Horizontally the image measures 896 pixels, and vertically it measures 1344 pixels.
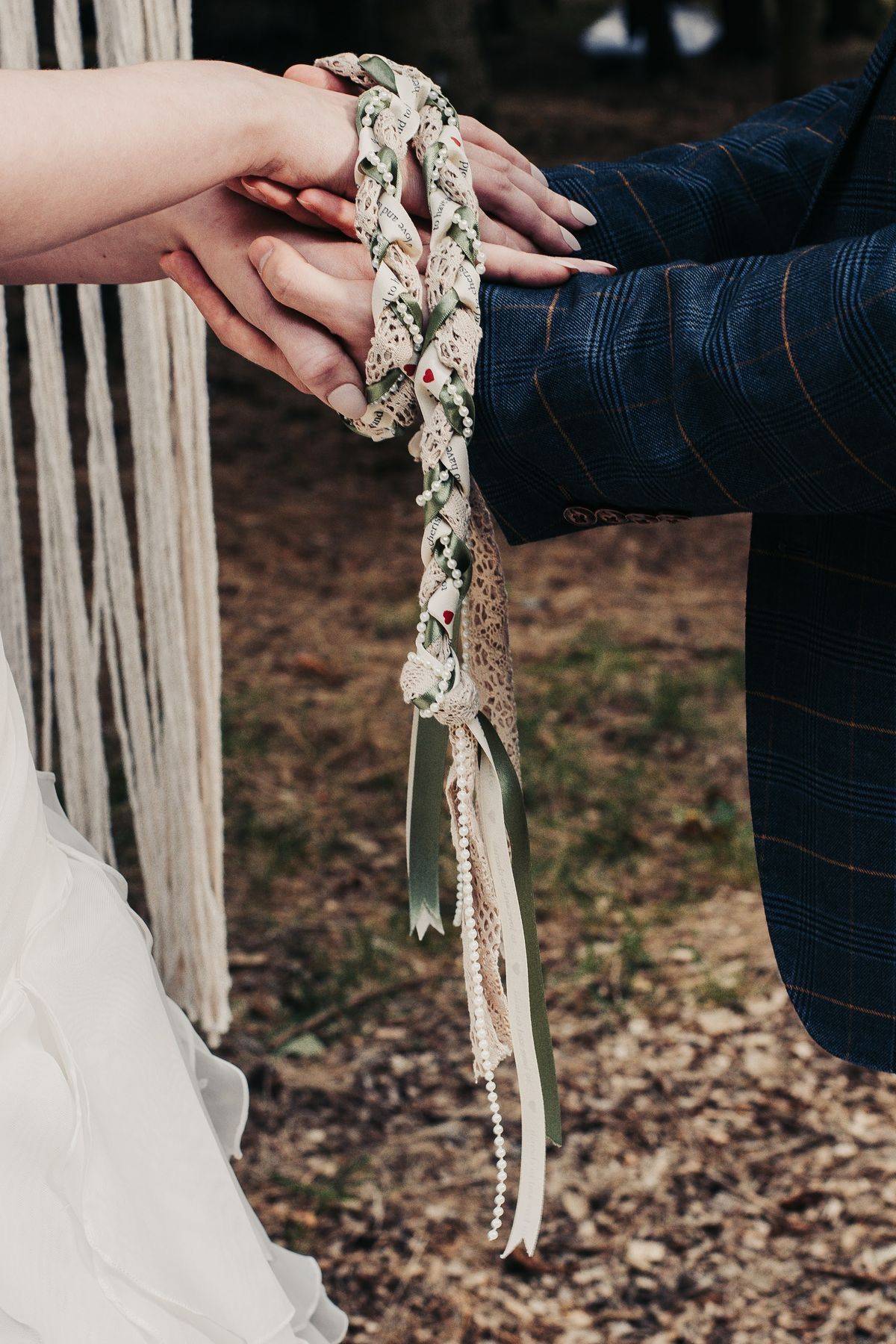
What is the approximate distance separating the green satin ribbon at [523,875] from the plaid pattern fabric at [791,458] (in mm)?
174

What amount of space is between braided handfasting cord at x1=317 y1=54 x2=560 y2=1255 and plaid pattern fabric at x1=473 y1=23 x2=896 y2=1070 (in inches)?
1.5

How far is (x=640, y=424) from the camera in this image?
0.91 m

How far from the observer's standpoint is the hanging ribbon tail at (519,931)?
3.34 feet

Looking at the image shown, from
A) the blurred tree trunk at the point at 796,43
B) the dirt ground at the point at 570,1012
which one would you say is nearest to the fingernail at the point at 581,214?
the dirt ground at the point at 570,1012

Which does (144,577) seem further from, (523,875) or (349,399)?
(523,875)

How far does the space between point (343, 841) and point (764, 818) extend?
1570 mm

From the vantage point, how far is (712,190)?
1245 mm

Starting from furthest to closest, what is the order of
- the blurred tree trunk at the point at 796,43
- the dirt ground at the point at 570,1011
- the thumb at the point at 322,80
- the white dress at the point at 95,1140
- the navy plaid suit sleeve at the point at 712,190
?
1. the blurred tree trunk at the point at 796,43
2. the dirt ground at the point at 570,1011
3. the navy plaid suit sleeve at the point at 712,190
4. the thumb at the point at 322,80
5. the white dress at the point at 95,1140

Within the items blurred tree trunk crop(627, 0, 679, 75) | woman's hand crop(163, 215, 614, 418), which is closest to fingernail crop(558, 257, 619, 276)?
woman's hand crop(163, 215, 614, 418)

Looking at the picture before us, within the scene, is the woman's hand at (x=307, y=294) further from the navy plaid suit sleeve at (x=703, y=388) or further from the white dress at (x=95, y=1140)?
the white dress at (x=95, y=1140)

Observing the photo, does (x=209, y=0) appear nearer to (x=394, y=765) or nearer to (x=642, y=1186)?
(x=394, y=765)

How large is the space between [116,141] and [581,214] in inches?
18.3

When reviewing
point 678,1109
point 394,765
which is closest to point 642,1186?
point 678,1109

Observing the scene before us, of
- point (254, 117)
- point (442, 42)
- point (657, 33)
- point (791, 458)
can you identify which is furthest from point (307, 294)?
point (657, 33)
